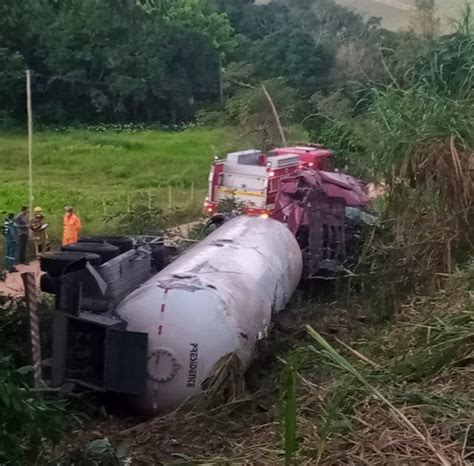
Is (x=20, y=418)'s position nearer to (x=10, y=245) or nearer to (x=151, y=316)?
(x=151, y=316)

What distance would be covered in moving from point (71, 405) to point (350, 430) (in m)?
2.79

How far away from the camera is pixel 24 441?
478cm

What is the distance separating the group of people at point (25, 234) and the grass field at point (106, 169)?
97.8 inches

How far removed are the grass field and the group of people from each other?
2.48 metres

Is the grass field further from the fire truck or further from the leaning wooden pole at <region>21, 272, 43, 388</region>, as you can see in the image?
the leaning wooden pole at <region>21, 272, 43, 388</region>

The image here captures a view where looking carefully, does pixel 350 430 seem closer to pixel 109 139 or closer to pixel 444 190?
pixel 444 190

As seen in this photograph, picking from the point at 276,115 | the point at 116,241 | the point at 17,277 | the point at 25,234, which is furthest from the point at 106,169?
the point at 116,241

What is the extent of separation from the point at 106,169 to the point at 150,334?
895 inches

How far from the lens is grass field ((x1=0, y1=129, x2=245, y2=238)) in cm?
2191

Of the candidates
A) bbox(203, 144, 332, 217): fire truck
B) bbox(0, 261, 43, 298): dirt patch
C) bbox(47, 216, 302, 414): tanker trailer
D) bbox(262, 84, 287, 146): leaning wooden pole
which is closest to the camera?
bbox(47, 216, 302, 414): tanker trailer

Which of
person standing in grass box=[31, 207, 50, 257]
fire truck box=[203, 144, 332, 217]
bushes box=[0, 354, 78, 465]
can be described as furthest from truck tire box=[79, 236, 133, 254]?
person standing in grass box=[31, 207, 50, 257]

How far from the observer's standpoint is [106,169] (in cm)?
2912

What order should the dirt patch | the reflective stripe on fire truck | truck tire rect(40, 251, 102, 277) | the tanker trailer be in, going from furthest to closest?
1. the reflective stripe on fire truck
2. the dirt patch
3. truck tire rect(40, 251, 102, 277)
4. the tanker trailer

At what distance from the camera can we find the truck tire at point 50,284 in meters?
7.11
